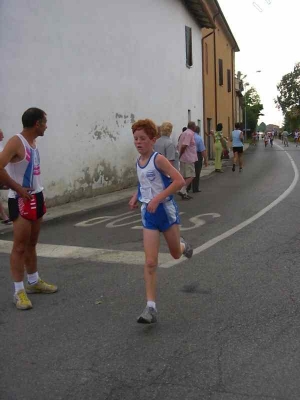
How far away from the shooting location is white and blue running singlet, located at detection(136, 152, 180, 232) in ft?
13.2

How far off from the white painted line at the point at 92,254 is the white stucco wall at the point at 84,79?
3840 mm

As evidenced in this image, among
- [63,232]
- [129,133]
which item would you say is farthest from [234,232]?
[129,133]

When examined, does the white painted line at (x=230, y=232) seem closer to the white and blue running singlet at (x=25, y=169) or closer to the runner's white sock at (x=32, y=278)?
the runner's white sock at (x=32, y=278)

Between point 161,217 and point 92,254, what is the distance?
2.63 m

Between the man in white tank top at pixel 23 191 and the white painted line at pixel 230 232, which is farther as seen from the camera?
the white painted line at pixel 230 232

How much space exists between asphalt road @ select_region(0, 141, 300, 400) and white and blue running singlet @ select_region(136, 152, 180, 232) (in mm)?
799

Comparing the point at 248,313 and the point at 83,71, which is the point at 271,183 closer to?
the point at 83,71

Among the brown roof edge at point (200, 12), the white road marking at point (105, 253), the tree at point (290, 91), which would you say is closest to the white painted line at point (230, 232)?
the white road marking at point (105, 253)

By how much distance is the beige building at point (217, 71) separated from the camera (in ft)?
83.8

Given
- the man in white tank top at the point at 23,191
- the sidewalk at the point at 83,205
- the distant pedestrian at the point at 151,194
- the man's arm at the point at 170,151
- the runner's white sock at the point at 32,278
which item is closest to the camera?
the distant pedestrian at the point at 151,194

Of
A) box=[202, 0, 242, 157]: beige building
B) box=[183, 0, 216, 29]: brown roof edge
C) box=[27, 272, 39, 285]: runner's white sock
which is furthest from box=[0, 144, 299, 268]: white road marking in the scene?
box=[202, 0, 242, 157]: beige building

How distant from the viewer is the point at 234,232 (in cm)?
741

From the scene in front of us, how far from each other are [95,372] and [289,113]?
337 feet

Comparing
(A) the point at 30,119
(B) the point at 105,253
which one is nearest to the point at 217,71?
(B) the point at 105,253
